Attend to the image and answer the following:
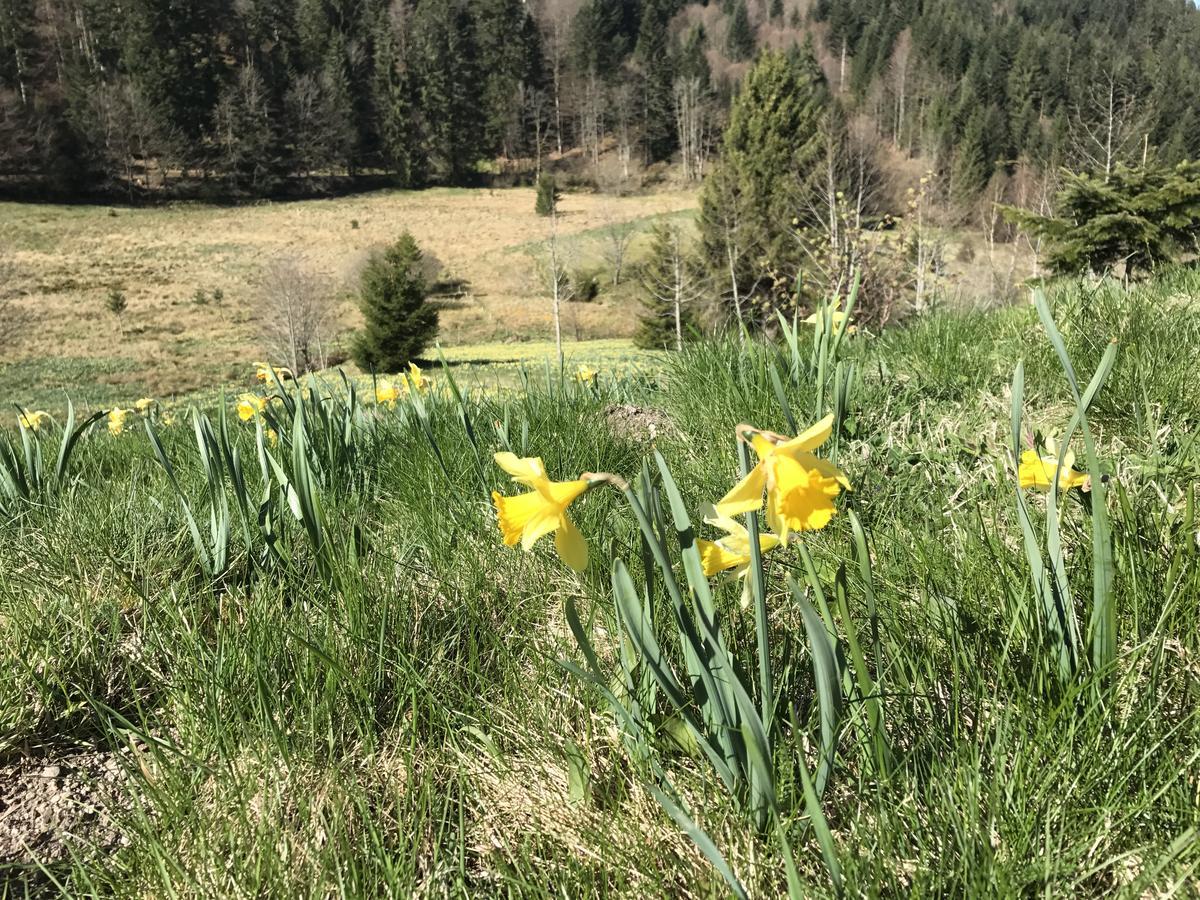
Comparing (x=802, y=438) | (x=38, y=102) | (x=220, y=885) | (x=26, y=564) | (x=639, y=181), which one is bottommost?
(x=220, y=885)

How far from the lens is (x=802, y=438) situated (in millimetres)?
736

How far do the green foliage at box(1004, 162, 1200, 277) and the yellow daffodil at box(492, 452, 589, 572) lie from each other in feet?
26.5

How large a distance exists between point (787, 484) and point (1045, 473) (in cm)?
61

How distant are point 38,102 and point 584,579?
62.6 m

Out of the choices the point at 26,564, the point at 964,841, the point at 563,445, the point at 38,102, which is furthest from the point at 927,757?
the point at 38,102

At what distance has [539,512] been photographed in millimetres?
885

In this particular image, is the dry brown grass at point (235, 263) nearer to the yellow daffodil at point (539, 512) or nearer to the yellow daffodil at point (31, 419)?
the yellow daffodil at point (31, 419)

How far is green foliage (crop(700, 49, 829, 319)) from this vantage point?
21.0 metres

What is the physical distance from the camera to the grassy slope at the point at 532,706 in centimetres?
76

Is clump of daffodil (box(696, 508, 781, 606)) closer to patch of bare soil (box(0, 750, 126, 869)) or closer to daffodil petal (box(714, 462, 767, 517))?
daffodil petal (box(714, 462, 767, 517))

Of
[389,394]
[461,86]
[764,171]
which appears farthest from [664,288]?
[461,86]

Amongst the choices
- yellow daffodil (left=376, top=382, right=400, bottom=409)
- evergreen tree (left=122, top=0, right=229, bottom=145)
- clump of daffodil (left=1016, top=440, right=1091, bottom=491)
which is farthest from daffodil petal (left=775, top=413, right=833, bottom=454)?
evergreen tree (left=122, top=0, right=229, bottom=145)

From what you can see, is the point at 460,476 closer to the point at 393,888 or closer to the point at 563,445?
the point at 563,445

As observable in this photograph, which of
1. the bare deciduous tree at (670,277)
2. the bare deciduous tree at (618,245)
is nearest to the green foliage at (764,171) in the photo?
the bare deciduous tree at (670,277)
